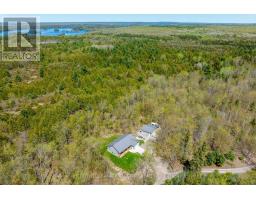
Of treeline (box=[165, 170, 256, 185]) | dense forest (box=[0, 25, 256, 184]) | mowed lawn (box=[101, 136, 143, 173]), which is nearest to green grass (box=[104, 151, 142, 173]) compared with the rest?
mowed lawn (box=[101, 136, 143, 173])

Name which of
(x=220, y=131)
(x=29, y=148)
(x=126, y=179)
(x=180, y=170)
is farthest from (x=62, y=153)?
(x=220, y=131)

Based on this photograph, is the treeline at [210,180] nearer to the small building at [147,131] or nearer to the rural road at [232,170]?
the rural road at [232,170]

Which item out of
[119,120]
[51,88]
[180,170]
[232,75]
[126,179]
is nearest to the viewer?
[126,179]

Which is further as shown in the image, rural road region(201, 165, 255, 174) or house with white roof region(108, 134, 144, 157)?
house with white roof region(108, 134, 144, 157)

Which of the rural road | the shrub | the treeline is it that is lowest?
the rural road

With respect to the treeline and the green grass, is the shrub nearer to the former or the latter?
the treeline

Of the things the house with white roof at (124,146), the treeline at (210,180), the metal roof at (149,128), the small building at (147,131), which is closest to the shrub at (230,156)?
the treeline at (210,180)

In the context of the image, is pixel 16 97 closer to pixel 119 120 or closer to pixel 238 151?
pixel 119 120
